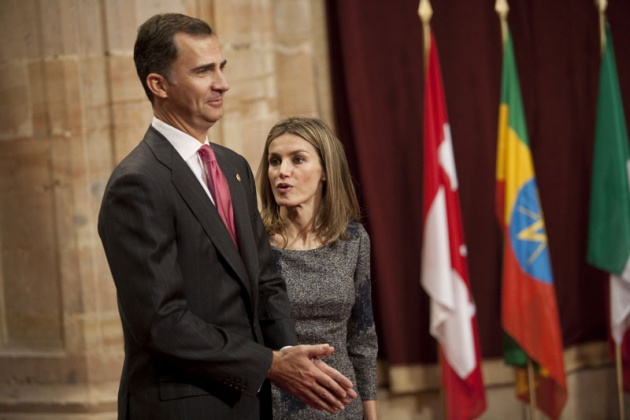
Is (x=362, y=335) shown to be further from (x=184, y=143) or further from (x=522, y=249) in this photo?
(x=522, y=249)

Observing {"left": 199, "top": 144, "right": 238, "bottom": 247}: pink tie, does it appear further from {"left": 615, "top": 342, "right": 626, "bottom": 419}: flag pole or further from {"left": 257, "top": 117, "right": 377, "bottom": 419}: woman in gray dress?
{"left": 615, "top": 342, "right": 626, "bottom": 419}: flag pole

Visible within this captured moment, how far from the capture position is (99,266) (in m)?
3.94

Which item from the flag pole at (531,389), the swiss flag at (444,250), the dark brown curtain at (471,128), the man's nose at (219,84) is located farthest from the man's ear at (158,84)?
the flag pole at (531,389)

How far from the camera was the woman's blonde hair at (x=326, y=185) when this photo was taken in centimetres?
269

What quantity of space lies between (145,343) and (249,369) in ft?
0.74

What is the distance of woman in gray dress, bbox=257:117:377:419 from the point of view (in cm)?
256

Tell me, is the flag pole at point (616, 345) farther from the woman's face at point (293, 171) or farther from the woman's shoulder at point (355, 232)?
the woman's face at point (293, 171)

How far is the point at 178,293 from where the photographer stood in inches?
68.6

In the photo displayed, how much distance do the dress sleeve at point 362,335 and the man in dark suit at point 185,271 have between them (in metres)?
0.74

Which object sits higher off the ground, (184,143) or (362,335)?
(184,143)

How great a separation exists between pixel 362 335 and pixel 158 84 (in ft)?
3.85

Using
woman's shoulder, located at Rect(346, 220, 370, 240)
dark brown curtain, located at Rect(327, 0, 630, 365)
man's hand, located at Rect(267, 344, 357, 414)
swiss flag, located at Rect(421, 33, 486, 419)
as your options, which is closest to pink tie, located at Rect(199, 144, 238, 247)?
man's hand, located at Rect(267, 344, 357, 414)

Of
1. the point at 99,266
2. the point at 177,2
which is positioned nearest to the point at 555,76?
the point at 177,2

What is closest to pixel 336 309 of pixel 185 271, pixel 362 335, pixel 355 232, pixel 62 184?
pixel 362 335
